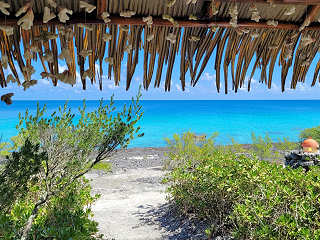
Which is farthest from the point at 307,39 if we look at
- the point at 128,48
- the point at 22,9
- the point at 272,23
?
the point at 22,9

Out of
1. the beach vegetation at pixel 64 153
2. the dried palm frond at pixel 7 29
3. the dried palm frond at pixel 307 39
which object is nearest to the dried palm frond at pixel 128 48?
the dried palm frond at pixel 7 29

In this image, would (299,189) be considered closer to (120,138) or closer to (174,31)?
(120,138)

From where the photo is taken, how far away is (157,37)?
157 cm

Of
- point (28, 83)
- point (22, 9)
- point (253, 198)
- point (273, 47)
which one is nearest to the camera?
point (22, 9)

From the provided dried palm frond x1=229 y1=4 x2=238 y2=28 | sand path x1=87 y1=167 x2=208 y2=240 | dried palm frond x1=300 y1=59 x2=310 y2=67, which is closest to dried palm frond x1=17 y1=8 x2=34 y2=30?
dried palm frond x1=229 y1=4 x2=238 y2=28

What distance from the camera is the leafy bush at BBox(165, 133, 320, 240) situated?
271 centimetres

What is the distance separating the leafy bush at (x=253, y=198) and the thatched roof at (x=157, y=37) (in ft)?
4.84

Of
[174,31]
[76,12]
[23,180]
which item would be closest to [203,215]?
[23,180]

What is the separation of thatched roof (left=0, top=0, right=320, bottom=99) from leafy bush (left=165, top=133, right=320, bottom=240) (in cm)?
148

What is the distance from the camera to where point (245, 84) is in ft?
6.09

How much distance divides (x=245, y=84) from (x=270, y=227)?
157cm

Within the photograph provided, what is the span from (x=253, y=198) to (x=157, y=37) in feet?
7.01

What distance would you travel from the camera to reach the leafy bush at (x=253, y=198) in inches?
107

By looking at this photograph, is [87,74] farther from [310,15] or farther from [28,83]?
[310,15]
